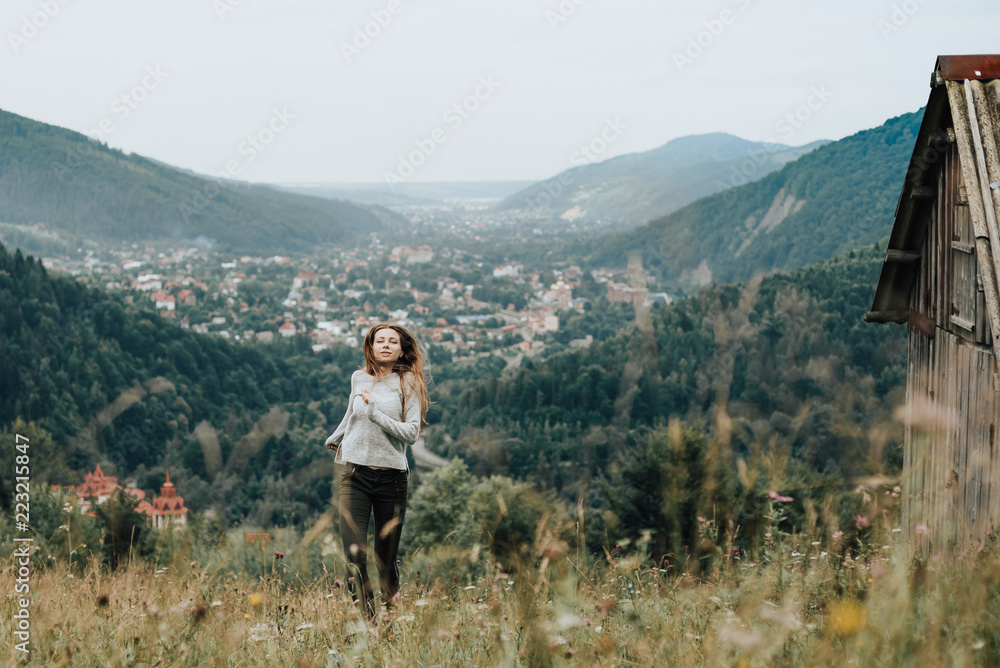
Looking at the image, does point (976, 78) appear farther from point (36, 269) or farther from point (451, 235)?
point (451, 235)

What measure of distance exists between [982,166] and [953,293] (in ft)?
3.37

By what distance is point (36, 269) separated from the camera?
45.9m

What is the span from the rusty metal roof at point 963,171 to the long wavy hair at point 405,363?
2.20 meters

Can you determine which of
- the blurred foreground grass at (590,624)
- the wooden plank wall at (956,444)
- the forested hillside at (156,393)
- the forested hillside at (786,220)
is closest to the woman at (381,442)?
the blurred foreground grass at (590,624)

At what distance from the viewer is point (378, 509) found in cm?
247

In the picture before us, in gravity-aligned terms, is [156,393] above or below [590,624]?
below

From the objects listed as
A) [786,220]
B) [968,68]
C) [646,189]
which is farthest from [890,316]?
[646,189]

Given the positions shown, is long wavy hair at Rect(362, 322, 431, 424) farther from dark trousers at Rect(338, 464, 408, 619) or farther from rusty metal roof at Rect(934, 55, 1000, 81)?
rusty metal roof at Rect(934, 55, 1000, 81)

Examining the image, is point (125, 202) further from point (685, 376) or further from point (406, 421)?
point (406, 421)

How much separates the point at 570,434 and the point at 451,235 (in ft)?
375

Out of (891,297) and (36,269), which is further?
(36,269)

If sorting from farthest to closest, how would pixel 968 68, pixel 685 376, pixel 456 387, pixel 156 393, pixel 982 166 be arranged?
pixel 456 387 → pixel 685 376 → pixel 156 393 → pixel 968 68 → pixel 982 166

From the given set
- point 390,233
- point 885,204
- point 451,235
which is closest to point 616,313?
point 885,204

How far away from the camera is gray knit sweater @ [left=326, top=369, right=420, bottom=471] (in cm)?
241
